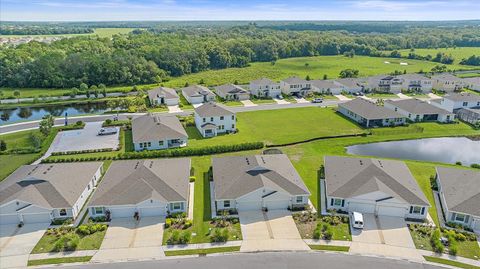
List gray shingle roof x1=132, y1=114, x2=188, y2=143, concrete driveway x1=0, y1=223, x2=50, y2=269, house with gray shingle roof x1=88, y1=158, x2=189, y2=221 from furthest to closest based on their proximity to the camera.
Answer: gray shingle roof x1=132, y1=114, x2=188, y2=143 < house with gray shingle roof x1=88, y1=158, x2=189, y2=221 < concrete driveway x1=0, y1=223, x2=50, y2=269

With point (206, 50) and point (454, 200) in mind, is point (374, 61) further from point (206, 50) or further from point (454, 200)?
point (454, 200)

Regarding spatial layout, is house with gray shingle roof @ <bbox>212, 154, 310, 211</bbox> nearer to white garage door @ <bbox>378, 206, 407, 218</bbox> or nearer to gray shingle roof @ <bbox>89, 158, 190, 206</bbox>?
gray shingle roof @ <bbox>89, 158, 190, 206</bbox>

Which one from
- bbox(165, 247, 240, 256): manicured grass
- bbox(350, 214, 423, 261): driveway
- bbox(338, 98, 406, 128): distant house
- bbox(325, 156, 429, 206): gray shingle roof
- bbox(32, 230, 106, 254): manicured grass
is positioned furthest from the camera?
bbox(338, 98, 406, 128): distant house

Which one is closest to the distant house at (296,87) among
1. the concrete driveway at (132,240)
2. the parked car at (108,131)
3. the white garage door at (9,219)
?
the parked car at (108,131)

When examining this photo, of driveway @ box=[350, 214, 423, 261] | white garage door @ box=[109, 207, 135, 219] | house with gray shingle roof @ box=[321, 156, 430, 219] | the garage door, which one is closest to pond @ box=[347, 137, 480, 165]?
house with gray shingle roof @ box=[321, 156, 430, 219]

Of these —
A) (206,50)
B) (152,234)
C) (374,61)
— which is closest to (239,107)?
(152,234)

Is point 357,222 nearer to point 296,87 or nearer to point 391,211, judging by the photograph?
point 391,211

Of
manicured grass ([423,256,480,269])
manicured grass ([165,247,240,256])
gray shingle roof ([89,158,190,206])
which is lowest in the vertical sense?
manicured grass ([423,256,480,269])
